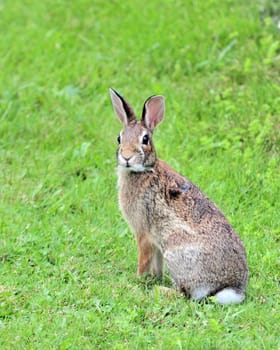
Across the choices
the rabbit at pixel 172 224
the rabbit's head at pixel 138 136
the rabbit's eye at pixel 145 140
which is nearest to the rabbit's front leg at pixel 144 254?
the rabbit at pixel 172 224

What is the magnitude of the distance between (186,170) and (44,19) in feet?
12.1

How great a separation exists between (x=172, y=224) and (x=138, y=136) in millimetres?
626

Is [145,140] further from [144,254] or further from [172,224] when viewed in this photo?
[144,254]

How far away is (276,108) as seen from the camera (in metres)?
8.37

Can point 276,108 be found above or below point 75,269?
above

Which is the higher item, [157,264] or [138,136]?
[138,136]

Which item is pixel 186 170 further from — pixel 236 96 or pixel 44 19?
pixel 44 19

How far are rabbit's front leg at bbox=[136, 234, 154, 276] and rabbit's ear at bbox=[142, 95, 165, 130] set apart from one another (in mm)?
773

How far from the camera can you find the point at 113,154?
8.23 meters

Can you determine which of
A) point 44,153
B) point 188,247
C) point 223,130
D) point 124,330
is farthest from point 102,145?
point 124,330

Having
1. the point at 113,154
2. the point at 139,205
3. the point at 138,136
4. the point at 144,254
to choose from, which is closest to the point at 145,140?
the point at 138,136

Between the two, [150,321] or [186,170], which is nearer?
[150,321]

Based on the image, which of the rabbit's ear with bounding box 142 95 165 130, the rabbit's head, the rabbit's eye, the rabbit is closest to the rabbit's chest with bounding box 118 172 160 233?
the rabbit

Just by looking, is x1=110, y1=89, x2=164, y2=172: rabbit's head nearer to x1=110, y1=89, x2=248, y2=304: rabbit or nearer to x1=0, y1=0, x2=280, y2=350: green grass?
x1=110, y1=89, x2=248, y2=304: rabbit
